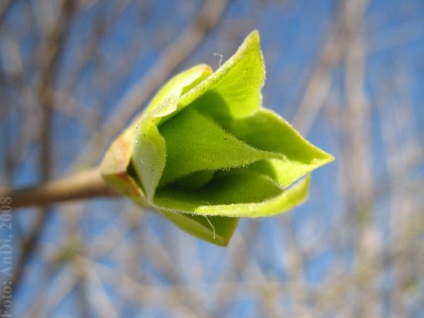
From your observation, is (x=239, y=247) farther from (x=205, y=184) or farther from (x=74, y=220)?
(x=205, y=184)

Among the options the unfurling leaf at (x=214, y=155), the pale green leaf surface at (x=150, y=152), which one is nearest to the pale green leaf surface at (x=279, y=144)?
the unfurling leaf at (x=214, y=155)

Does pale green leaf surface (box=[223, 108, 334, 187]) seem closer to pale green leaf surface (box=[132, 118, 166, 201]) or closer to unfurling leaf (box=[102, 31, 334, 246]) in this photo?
unfurling leaf (box=[102, 31, 334, 246])

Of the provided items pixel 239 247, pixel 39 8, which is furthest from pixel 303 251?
pixel 39 8

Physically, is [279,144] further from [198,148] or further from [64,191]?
[64,191]

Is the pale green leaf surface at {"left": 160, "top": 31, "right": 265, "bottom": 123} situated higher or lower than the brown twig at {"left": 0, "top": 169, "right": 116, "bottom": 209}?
higher

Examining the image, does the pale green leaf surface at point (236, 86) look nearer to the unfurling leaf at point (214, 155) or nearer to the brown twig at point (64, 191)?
the unfurling leaf at point (214, 155)

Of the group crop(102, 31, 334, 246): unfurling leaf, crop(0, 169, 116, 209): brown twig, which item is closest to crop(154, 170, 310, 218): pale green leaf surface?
crop(102, 31, 334, 246): unfurling leaf
